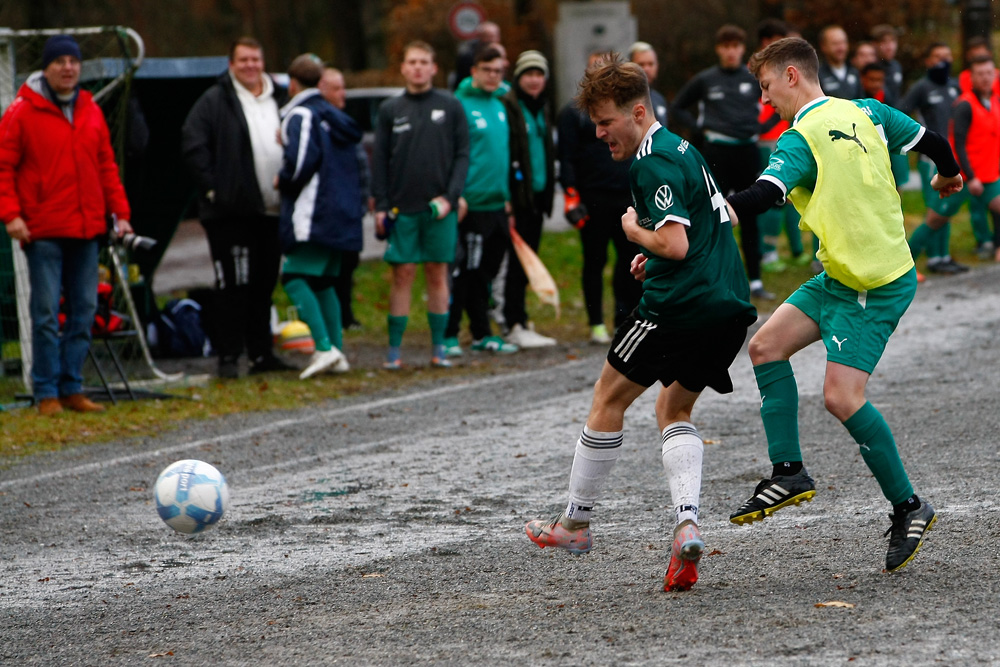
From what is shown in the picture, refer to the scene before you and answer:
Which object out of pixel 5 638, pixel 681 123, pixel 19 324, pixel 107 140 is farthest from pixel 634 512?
pixel 681 123

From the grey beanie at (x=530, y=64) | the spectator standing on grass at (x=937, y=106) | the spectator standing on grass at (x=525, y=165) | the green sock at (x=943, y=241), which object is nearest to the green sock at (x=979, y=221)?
the spectator standing on grass at (x=937, y=106)

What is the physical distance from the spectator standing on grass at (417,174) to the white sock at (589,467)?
5.44 metres

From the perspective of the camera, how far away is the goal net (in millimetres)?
9781

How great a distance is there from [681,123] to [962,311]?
11.2ft

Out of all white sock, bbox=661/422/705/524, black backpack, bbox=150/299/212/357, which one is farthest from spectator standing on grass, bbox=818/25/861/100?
white sock, bbox=661/422/705/524

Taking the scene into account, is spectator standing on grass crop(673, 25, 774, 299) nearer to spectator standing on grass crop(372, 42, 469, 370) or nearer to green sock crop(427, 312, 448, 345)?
spectator standing on grass crop(372, 42, 469, 370)

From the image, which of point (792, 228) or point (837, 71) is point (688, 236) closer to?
point (837, 71)

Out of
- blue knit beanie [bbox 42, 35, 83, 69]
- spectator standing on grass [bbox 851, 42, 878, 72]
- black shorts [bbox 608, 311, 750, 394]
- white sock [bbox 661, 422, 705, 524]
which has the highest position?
blue knit beanie [bbox 42, 35, 83, 69]

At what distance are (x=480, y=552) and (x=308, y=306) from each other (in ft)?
16.6

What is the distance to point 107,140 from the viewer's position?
9.33 m

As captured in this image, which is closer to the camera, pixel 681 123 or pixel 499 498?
pixel 499 498

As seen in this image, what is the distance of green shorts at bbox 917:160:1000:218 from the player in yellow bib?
783 centimetres

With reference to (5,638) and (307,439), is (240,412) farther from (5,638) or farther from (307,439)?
(5,638)

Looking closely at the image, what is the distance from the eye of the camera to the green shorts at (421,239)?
10414 millimetres
